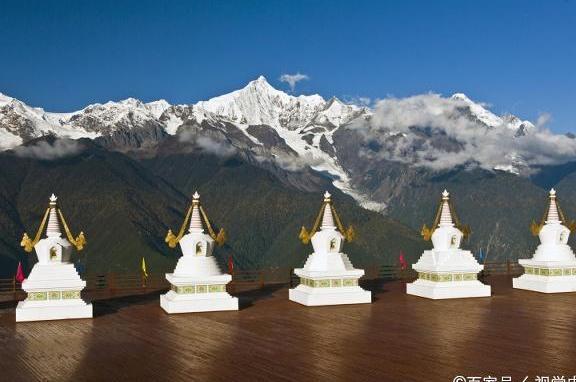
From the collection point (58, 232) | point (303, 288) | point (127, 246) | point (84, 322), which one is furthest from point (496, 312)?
point (127, 246)

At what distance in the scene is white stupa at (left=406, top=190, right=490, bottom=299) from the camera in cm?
2814

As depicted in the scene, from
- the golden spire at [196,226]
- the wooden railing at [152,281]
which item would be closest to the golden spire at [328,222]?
the golden spire at [196,226]

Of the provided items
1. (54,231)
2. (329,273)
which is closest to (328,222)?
(329,273)

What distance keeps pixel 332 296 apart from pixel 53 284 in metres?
10.3

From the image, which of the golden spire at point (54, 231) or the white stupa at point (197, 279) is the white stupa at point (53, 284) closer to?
the golden spire at point (54, 231)

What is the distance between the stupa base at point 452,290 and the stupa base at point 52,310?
1353cm

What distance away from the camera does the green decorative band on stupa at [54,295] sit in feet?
78.1

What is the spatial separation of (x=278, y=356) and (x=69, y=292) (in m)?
10.8

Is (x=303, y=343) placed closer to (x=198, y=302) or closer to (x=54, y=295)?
(x=198, y=302)

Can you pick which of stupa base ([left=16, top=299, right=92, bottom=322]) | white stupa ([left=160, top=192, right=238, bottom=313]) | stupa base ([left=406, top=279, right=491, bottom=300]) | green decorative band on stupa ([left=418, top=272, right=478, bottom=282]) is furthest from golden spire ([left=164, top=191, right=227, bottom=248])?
green decorative band on stupa ([left=418, top=272, right=478, bottom=282])

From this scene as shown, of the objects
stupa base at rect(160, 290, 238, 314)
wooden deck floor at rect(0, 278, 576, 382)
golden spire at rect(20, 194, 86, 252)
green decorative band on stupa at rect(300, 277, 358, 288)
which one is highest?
golden spire at rect(20, 194, 86, 252)

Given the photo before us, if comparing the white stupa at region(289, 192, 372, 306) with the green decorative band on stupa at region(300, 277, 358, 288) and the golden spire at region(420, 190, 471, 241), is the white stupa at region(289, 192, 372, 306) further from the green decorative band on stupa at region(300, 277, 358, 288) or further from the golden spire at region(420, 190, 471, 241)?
the golden spire at region(420, 190, 471, 241)

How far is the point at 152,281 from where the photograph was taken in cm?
Answer: 3391

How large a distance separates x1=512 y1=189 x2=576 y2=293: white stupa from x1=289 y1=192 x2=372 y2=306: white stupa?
8.48 meters
